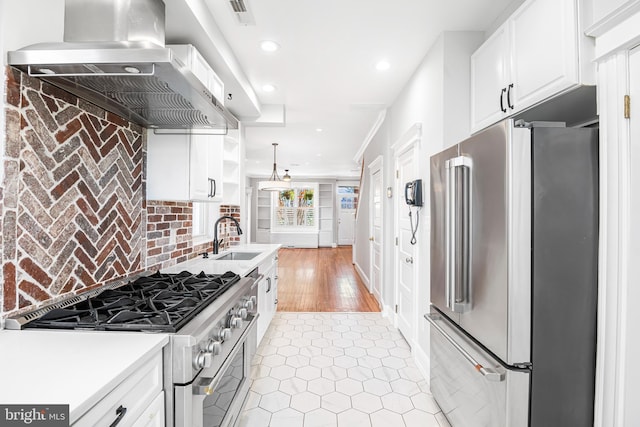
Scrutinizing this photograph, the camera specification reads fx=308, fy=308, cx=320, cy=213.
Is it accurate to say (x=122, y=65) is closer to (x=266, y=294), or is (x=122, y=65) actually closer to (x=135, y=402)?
(x=135, y=402)

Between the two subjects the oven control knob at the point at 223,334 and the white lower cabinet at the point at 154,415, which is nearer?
the white lower cabinet at the point at 154,415

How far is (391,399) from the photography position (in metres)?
2.10

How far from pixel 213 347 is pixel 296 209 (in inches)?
364

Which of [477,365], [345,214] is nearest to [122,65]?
[477,365]

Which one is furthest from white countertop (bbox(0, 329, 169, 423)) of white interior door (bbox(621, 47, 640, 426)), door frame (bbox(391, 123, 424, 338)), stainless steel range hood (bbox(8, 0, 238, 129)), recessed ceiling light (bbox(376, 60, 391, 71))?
recessed ceiling light (bbox(376, 60, 391, 71))

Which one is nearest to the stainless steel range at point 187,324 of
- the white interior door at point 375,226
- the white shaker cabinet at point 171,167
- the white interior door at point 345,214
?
the white shaker cabinet at point 171,167

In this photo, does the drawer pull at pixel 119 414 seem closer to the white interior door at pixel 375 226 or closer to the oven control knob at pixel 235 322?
the oven control knob at pixel 235 322

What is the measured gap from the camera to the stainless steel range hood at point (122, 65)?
1.08 metres

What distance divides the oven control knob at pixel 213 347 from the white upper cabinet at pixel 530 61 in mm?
1751

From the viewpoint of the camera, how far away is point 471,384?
1457 millimetres

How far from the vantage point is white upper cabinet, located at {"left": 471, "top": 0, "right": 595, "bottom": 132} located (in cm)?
124

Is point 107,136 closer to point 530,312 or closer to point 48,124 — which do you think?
point 48,124

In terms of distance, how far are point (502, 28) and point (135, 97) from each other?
6.39 feet

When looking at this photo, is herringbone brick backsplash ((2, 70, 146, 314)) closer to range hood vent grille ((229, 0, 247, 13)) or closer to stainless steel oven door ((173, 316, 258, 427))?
stainless steel oven door ((173, 316, 258, 427))
